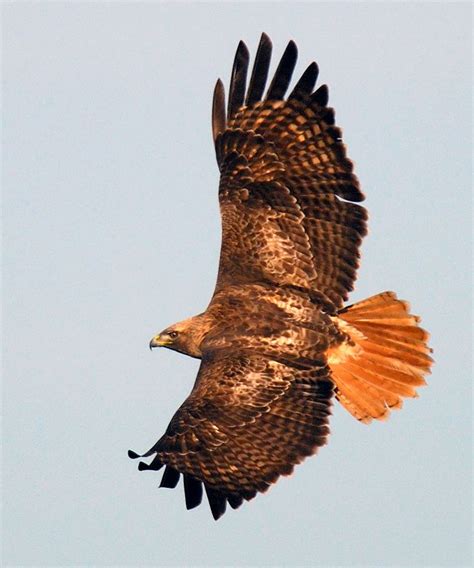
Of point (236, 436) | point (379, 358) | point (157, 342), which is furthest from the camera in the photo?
point (157, 342)

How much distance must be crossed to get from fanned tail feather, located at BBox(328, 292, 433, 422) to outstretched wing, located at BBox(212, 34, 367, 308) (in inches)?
11.6

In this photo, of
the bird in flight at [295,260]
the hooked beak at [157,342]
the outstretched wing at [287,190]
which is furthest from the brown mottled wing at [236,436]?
the hooked beak at [157,342]

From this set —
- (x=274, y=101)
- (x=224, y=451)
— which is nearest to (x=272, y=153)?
(x=274, y=101)

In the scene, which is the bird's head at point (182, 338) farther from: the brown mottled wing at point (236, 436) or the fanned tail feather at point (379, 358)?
the fanned tail feather at point (379, 358)

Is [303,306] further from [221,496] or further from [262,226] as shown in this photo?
[221,496]

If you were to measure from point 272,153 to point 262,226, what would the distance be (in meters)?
0.66

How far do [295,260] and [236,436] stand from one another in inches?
70.2

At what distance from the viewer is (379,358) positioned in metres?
15.5

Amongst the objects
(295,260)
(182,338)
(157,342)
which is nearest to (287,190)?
(295,260)

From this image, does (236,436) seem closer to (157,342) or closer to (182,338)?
(182,338)

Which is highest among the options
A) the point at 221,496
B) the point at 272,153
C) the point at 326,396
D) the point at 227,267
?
the point at 272,153

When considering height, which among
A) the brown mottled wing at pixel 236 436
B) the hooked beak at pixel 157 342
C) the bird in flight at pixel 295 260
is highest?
the bird in flight at pixel 295 260

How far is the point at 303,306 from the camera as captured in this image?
15.4 m

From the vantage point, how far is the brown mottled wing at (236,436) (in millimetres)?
14492
